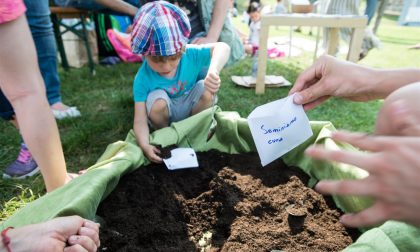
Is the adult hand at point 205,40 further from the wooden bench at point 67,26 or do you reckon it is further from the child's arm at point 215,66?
the wooden bench at point 67,26

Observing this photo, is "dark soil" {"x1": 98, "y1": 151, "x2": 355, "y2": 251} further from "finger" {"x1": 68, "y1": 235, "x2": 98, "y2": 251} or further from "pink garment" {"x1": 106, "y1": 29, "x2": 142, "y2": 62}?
"pink garment" {"x1": 106, "y1": 29, "x2": 142, "y2": 62}

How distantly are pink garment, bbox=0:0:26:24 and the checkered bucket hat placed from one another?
545 mm

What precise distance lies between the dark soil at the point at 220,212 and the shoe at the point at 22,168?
57 centimetres

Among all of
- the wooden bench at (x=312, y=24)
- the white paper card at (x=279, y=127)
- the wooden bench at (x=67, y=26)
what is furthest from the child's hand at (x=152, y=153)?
the wooden bench at (x=67, y=26)

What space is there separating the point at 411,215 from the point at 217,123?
1243 millimetres

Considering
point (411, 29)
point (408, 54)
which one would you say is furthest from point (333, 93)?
point (411, 29)

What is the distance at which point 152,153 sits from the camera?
4.94ft

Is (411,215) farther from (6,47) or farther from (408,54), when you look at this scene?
(408,54)

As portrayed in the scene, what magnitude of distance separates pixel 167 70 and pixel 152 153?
0.47 m

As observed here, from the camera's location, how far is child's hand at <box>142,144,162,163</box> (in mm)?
1496

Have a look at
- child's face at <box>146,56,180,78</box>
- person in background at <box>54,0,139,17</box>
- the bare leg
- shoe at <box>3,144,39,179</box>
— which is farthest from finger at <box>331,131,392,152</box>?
person in background at <box>54,0,139,17</box>

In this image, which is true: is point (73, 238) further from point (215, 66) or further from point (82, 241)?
point (215, 66)

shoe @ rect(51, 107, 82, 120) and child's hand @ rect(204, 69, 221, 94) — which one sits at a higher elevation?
child's hand @ rect(204, 69, 221, 94)

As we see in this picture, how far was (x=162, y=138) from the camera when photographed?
160 cm
